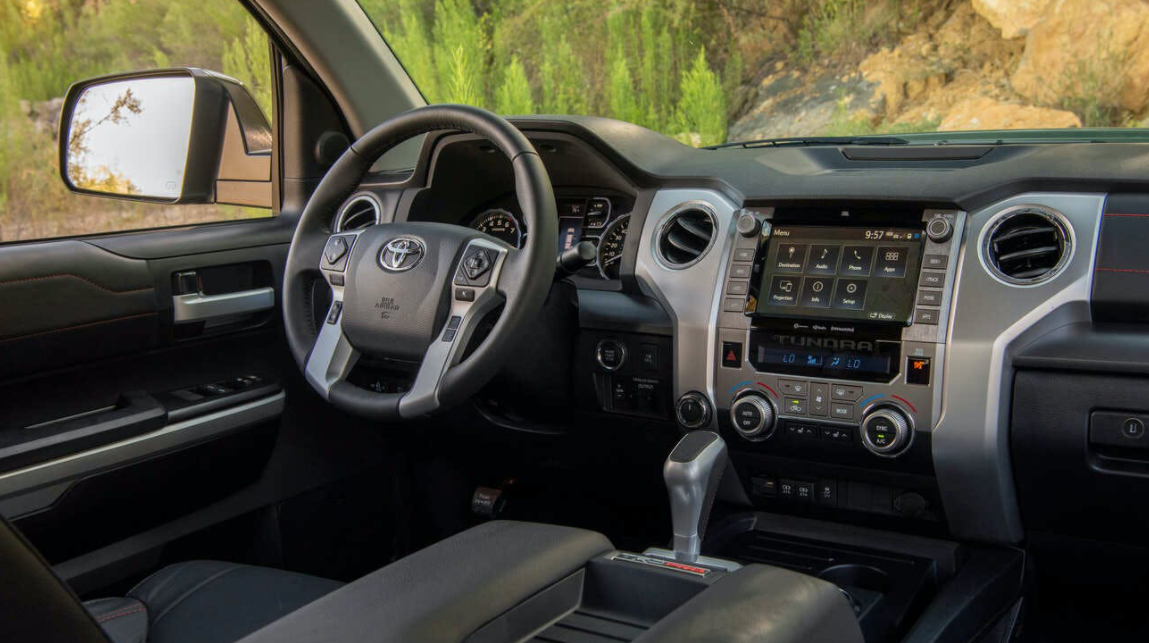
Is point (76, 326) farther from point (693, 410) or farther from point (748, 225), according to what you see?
point (748, 225)

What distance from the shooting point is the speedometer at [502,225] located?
2572 millimetres

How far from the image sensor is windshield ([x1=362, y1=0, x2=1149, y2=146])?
2.70 m

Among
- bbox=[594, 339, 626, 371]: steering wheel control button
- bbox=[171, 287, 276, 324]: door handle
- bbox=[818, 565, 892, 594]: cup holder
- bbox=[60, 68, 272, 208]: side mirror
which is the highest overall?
bbox=[60, 68, 272, 208]: side mirror

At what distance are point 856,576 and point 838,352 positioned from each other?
0.47 m

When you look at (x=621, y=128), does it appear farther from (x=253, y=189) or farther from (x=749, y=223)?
(x=253, y=189)

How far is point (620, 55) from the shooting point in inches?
128

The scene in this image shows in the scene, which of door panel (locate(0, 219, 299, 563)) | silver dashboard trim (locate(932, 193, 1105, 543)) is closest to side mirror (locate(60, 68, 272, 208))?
door panel (locate(0, 219, 299, 563))

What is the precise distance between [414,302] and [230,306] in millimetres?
692

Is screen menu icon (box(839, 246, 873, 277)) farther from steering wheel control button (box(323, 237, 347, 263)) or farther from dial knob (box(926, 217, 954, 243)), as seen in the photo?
steering wheel control button (box(323, 237, 347, 263))

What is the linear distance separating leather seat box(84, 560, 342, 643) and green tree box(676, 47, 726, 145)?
5.37 feet

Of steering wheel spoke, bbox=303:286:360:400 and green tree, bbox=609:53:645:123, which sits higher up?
green tree, bbox=609:53:645:123

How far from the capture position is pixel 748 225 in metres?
2.16

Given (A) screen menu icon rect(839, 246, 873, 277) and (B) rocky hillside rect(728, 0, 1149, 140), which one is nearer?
(A) screen menu icon rect(839, 246, 873, 277)

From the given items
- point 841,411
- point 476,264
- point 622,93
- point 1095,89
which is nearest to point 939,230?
point 841,411
